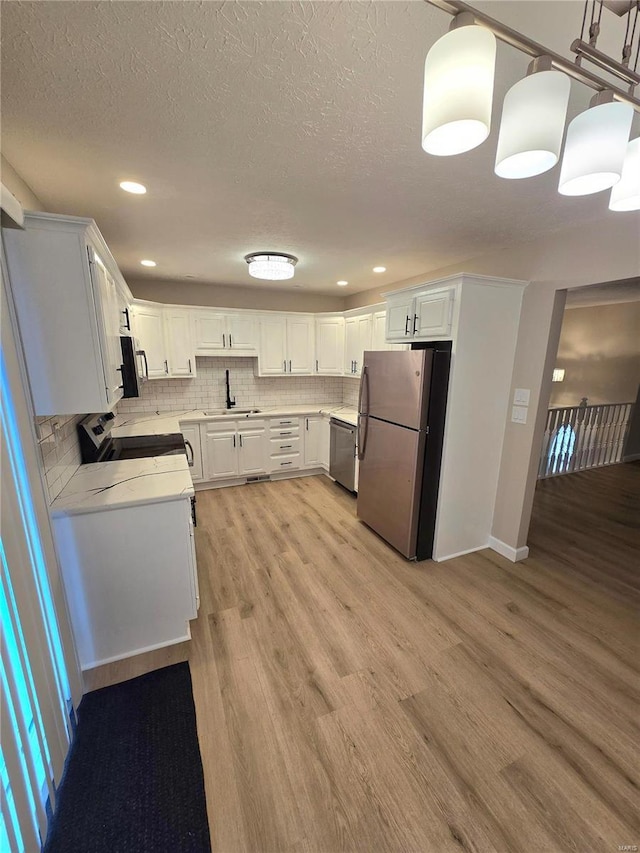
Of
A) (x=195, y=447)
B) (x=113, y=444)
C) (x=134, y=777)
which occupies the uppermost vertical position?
(x=113, y=444)

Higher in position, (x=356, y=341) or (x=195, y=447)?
(x=356, y=341)

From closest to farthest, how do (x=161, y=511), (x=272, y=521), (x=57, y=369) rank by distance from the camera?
(x=57, y=369) < (x=161, y=511) < (x=272, y=521)

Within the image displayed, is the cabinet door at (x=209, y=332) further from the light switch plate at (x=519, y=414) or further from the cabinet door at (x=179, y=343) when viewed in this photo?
the light switch plate at (x=519, y=414)

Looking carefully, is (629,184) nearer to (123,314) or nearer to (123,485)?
(123,485)

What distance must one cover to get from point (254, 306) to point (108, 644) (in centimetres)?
394

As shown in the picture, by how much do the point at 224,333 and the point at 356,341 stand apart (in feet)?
5.48

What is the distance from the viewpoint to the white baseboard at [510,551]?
279 cm

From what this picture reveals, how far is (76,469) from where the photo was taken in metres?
2.20

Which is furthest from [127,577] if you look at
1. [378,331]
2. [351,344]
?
[351,344]

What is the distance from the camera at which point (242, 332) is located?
4.29 metres

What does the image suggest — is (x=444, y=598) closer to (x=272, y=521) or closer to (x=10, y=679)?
(x=272, y=521)

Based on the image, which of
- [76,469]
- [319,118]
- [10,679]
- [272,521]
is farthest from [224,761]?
[319,118]

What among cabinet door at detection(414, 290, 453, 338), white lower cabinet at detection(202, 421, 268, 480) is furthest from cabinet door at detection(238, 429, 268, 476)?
cabinet door at detection(414, 290, 453, 338)

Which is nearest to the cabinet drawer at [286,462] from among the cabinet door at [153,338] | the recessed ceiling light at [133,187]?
the cabinet door at [153,338]
